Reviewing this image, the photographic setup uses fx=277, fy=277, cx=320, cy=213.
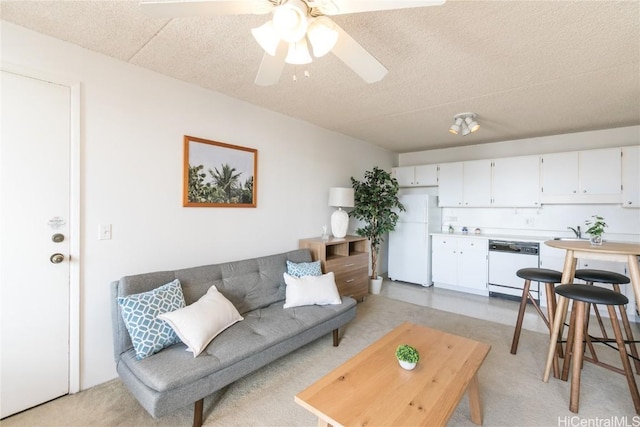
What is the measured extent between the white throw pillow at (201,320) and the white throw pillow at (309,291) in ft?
1.96

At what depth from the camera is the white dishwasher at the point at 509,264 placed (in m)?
3.80

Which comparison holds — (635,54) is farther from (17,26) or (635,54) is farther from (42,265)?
(42,265)

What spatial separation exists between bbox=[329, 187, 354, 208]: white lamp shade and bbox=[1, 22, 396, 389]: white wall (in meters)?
0.89

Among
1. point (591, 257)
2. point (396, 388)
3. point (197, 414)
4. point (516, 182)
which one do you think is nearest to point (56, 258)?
point (197, 414)

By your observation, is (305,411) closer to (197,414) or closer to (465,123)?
(197,414)

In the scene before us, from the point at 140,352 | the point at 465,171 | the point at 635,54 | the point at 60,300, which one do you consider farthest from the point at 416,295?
the point at 60,300

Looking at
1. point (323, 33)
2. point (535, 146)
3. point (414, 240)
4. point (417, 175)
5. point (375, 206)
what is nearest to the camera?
point (323, 33)

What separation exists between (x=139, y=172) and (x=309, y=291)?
5.74ft

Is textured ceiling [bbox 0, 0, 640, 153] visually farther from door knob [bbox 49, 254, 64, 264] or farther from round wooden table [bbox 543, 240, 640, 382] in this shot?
door knob [bbox 49, 254, 64, 264]

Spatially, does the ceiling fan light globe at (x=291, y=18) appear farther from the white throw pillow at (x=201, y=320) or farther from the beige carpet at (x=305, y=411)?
the beige carpet at (x=305, y=411)

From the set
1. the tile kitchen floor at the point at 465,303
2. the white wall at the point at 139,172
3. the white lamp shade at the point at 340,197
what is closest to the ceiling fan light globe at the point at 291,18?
the white wall at the point at 139,172

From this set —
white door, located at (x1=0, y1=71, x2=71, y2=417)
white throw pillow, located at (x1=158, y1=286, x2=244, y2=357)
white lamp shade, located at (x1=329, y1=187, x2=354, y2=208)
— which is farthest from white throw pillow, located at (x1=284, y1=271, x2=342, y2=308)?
white door, located at (x1=0, y1=71, x2=71, y2=417)

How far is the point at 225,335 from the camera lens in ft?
6.35

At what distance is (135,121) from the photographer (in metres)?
2.19
